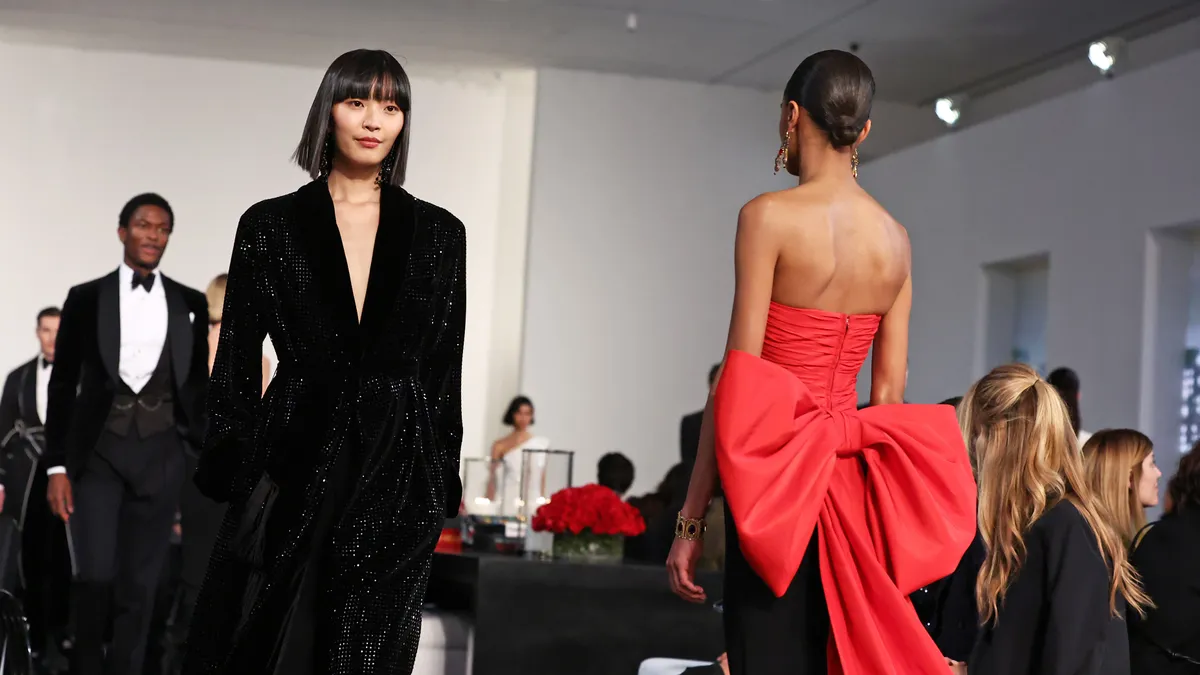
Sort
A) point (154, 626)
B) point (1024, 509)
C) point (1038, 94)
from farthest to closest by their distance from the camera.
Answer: point (1038, 94) < point (154, 626) < point (1024, 509)

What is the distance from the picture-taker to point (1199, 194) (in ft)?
23.0

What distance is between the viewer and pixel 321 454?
2.02m

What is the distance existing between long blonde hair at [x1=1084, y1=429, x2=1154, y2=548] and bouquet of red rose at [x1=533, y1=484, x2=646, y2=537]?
1196mm

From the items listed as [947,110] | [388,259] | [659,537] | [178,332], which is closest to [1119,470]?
[659,537]

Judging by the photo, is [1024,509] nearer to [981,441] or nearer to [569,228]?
[981,441]

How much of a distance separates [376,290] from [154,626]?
4.22m

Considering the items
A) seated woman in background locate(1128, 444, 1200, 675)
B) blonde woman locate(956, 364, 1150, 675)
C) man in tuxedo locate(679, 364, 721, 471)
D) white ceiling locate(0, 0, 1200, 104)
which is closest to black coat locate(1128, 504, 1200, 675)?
seated woman in background locate(1128, 444, 1200, 675)

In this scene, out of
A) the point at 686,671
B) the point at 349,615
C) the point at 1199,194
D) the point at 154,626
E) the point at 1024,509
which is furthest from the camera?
the point at 1199,194

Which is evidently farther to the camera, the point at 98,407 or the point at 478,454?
the point at 478,454

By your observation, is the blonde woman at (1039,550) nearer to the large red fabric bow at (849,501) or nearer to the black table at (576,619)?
the large red fabric bow at (849,501)

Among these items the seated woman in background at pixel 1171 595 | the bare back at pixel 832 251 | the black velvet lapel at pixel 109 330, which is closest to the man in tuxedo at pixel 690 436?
the black velvet lapel at pixel 109 330

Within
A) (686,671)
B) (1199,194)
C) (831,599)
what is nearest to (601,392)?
(1199,194)

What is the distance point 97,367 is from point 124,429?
216mm

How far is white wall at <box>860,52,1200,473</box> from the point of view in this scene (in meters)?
7.38
